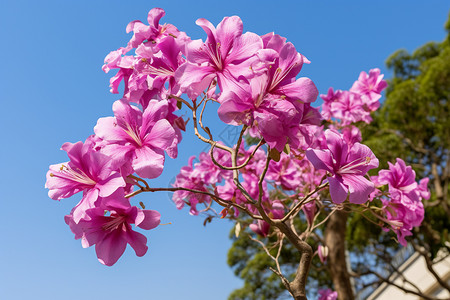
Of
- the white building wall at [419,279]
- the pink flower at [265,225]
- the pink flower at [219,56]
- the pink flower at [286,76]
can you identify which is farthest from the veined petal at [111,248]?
the white building wall at [419,279]

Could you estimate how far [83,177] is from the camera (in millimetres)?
1175

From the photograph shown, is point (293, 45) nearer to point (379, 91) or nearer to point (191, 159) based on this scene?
point (191, 159)

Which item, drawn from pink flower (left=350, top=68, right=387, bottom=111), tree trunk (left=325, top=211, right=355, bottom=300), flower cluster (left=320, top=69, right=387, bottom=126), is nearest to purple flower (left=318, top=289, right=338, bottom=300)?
tree trunk (left=325, top=211, right=355, bottom=300)

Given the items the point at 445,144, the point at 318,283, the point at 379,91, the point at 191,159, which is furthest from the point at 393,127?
the point at 191,159

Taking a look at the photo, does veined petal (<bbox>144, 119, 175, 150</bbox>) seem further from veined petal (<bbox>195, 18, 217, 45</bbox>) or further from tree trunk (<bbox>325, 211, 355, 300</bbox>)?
tree trunk (<bbox>325, 211, 355, 300</bbox>)

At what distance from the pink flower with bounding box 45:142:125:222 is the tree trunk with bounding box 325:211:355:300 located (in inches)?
146

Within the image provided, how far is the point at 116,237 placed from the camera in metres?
1.22

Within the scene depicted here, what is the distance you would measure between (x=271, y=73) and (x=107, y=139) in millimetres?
491

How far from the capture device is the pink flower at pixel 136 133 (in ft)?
3.84

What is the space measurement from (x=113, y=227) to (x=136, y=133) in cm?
27

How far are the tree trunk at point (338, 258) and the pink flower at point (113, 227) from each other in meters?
3.61

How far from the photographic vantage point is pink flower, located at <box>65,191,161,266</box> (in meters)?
1.15

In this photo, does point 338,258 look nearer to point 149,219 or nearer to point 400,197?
point 400,197

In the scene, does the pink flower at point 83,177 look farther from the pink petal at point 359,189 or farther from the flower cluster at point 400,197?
the flower cluster at point 400,197
